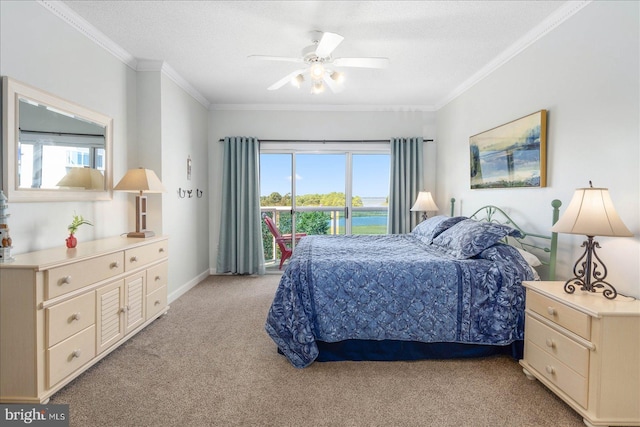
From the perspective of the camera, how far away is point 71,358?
2068 millimetres

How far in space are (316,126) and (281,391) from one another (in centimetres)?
396

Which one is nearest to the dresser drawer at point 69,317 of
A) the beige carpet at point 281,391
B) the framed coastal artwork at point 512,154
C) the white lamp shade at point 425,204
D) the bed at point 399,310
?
the beige carpet at point 281,391

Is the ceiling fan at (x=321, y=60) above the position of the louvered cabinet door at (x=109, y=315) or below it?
above

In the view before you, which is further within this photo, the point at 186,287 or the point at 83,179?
the point at 186,287

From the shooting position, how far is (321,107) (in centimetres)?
511

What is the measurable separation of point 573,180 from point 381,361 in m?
1.96

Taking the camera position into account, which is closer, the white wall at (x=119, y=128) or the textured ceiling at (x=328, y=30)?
the white wall at (x=119, y=128)

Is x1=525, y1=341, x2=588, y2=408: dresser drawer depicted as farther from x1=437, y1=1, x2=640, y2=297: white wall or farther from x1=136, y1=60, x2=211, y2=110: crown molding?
x1=136, y1=60, x2=211, y2=110: crown molding

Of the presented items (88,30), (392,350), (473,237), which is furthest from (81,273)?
(473,237)

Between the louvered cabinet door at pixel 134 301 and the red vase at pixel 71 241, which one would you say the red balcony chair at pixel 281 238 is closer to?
the louvered cabinet door at pixel 134 301

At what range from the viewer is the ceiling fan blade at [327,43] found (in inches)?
94.0

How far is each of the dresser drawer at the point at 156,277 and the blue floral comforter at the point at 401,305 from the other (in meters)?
1.36

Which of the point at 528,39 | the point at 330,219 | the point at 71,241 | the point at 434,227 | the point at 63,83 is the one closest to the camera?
the point at 71,241

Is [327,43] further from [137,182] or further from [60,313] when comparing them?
[60,313]
